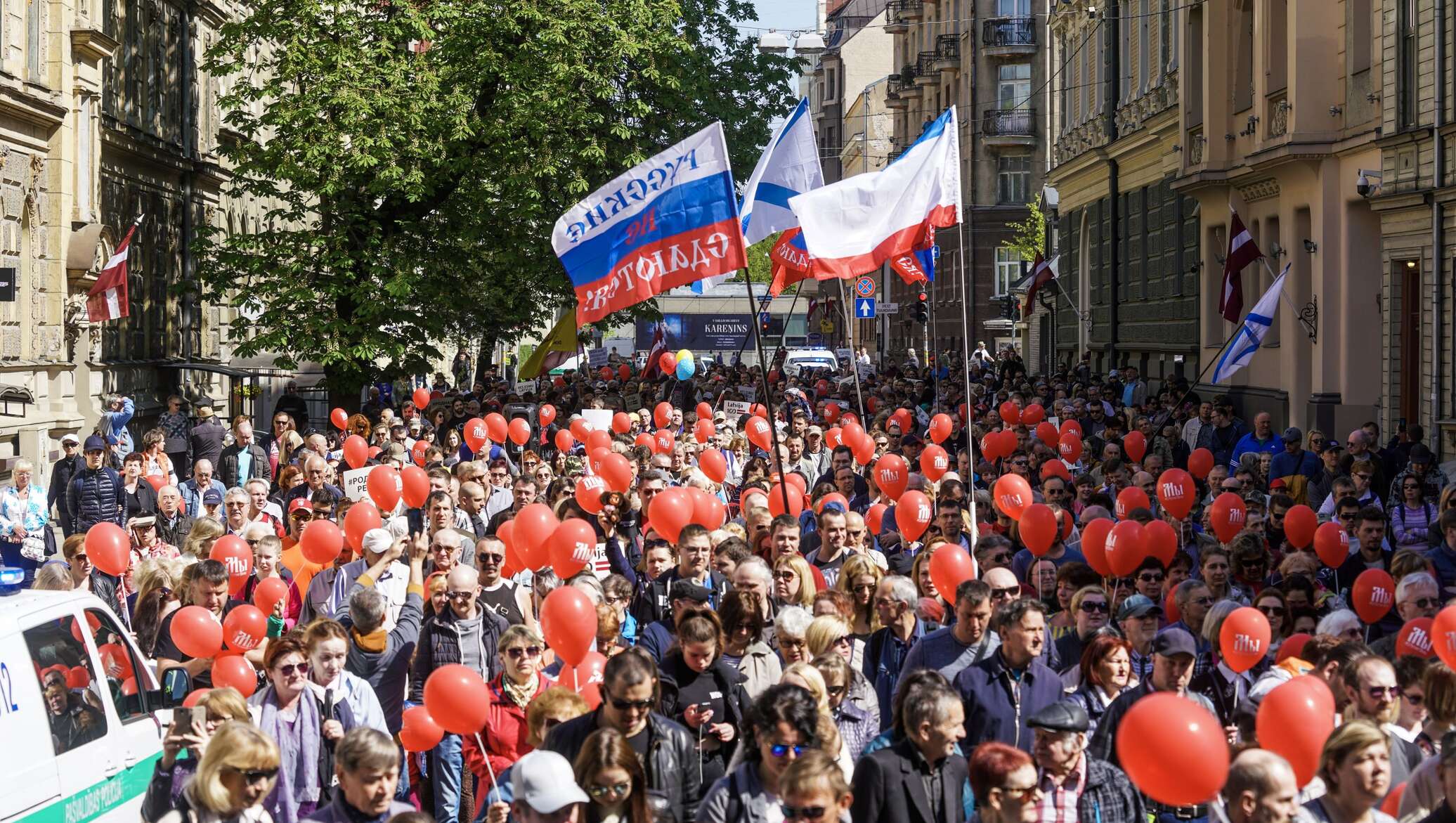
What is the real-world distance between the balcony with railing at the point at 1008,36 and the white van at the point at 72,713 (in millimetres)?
56600

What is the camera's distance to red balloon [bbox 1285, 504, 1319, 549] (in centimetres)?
1205

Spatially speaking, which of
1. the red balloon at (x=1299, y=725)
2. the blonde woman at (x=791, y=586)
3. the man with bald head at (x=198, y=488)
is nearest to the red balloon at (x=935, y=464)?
the man with bald head at (x=198, y=488)

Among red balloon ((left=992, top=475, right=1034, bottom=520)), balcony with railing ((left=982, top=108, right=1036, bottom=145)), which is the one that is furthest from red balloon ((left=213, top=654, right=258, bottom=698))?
balcony with railing ((left=982, top=108, right=1036, bottom=145))

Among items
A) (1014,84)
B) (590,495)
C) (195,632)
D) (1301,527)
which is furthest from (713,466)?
(1014,84)

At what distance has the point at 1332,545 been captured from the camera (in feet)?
37.2

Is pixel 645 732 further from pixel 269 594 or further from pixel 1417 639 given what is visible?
pixel 269 594

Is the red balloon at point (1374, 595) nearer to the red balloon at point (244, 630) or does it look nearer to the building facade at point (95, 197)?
the red balloon at point (244, 630)

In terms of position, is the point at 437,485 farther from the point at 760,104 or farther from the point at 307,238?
the point at 760,104

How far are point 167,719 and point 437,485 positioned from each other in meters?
5.41

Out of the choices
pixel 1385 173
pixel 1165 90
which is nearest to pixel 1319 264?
pixel 1385 173

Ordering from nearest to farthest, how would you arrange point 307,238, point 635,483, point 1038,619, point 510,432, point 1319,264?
point 1038,619 < point 635,483 < point 510,432 < point 1319,264 < point 307,238

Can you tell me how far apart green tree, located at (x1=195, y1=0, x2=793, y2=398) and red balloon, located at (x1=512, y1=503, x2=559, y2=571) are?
1790cm

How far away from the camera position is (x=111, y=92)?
31.6 meters

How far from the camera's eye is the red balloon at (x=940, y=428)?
21062 millimetres
